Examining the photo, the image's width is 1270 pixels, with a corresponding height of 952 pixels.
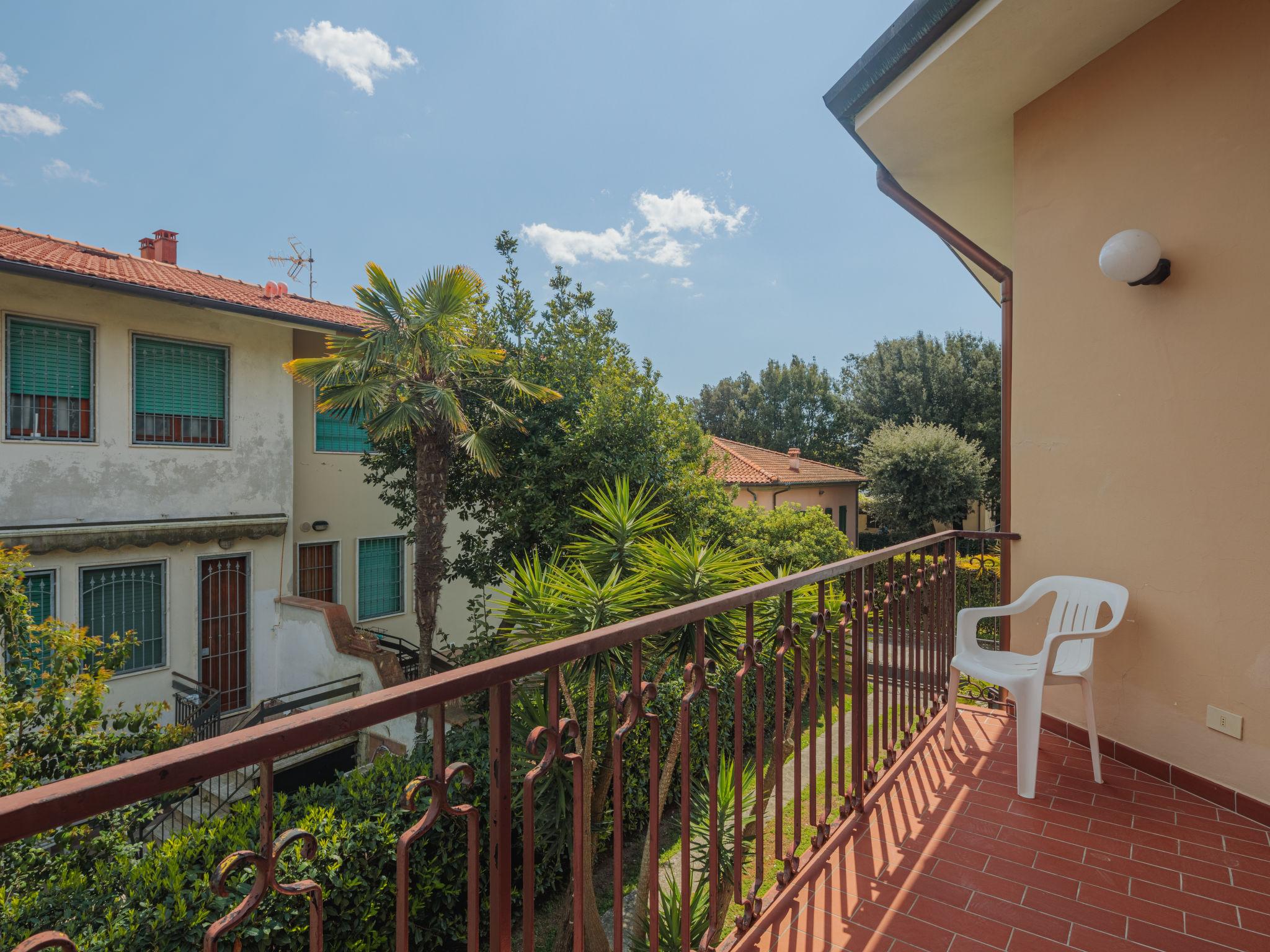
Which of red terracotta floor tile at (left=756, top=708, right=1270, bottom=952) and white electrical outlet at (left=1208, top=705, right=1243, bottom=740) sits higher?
white electrical outlet at (left=1208, top=705, right=1243, bottom=740)

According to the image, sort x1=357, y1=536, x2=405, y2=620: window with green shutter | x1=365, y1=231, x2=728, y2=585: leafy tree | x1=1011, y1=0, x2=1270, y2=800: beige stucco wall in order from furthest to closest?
x1=357, y1=536, x2=405, y2=620: window with green shutter
x1=365, y1=231, x2=728, y2=585: leafy tree
x1=1011, y1=0, x2=1270, y2=800: beige stucco wall

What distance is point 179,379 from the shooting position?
9297 mm

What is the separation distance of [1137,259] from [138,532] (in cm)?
1092

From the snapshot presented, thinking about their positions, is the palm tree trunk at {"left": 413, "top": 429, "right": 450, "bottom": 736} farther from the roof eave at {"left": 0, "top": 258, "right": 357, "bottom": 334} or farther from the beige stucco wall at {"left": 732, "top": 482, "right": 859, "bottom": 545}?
the beige stucco wall at {"left": 732, "top": 482, "right": 859, "bottom": 545}

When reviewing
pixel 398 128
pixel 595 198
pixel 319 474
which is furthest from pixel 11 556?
pixel 595 198

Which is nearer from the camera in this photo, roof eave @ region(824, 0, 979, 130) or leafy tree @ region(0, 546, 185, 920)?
roof eave @ region(824, 0, 979, 130)

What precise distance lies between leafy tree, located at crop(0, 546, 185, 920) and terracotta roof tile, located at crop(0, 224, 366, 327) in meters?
4.49

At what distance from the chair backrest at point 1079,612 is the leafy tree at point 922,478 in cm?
1694

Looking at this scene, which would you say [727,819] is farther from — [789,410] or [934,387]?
[789,410]

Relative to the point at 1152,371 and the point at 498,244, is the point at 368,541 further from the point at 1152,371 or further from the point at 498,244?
the point at 1152,371

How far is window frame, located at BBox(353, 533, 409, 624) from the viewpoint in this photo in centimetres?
1173

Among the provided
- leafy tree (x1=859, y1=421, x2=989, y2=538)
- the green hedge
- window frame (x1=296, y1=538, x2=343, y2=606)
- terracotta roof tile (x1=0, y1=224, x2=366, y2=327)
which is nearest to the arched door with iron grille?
window frame (x1=296, y1=538, x2=343, y2=606)

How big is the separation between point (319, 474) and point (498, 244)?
5.14 metres

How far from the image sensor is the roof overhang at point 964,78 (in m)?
3.02
